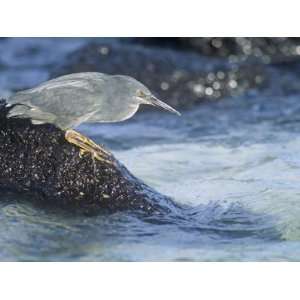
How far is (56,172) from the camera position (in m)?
5.90

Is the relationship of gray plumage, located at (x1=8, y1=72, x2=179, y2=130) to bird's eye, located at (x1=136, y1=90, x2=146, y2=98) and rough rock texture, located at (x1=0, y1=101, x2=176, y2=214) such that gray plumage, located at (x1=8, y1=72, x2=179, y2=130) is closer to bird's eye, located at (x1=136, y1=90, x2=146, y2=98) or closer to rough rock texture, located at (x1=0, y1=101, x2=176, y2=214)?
bird's eye, located at (x1=136, y1=90, x2=146, y2=98)

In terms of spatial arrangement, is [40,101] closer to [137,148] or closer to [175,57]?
[137,148]

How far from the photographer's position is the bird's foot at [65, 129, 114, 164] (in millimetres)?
5773

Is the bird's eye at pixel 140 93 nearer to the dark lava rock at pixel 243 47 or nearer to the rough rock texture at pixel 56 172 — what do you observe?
the rough rock texture at pixel 56 172

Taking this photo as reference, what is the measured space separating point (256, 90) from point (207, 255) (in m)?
5.91

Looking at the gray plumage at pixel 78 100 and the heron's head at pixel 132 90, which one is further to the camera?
the heron's head at pixel 132 90

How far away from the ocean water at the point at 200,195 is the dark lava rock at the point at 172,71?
0.88ft

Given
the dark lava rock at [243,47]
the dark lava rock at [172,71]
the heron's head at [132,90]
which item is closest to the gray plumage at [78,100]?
the heron's head at [132,90]

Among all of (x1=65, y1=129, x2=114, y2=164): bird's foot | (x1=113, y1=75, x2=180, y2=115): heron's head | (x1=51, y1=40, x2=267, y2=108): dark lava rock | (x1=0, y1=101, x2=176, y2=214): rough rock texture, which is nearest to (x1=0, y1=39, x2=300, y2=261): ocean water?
(x1=0, y1=101, x2=176, y2=214): rough rock texture

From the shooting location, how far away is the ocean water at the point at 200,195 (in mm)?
5562

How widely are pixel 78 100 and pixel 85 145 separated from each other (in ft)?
1.15

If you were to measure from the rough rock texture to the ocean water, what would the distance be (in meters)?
0.10

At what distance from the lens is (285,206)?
6.49m

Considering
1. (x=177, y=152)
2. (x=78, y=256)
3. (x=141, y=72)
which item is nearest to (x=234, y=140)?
(x=177, y=152)
